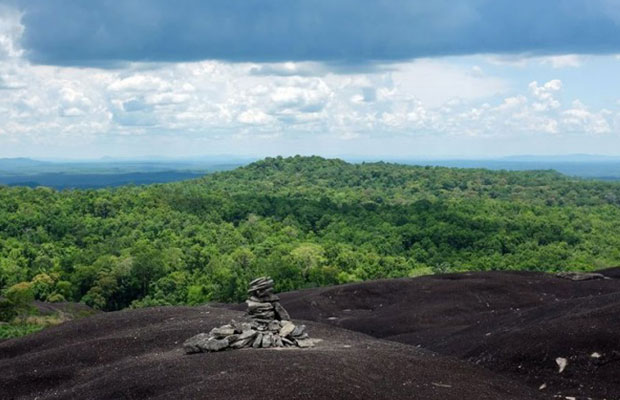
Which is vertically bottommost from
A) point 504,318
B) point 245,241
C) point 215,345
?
point 245,241

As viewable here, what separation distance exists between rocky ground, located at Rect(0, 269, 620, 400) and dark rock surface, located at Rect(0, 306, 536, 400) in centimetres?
6

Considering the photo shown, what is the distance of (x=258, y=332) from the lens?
1104 inches

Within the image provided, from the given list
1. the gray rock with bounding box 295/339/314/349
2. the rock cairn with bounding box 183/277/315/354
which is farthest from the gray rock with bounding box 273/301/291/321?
the gray rock with bounding box 295/339/314/349

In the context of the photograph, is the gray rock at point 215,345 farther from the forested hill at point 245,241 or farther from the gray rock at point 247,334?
the forested hill at point 245,241

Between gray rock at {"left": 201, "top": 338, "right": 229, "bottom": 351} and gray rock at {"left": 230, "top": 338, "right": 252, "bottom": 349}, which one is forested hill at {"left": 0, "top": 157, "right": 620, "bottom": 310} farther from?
gray rock at {"left": 230, "top": 338, "right": 252, "bottom": 349}

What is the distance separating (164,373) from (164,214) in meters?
109

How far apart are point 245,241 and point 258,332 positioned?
8801 centimetres

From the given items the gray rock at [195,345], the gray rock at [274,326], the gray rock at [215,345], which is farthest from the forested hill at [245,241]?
the gray rock at [215,345]

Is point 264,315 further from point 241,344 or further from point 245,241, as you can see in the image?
point 245,241

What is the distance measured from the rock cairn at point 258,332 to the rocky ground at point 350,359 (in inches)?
26.3

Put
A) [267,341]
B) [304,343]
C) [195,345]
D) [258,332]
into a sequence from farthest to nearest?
1. [304,343]
2. [258,332]
3. [267,341]
4. [195,345]

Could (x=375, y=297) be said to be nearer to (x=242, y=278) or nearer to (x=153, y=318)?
(x=153, y=318)

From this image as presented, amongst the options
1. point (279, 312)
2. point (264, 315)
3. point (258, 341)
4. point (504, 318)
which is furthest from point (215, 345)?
point (504, 318)

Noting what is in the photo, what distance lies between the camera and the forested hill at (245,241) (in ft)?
286
